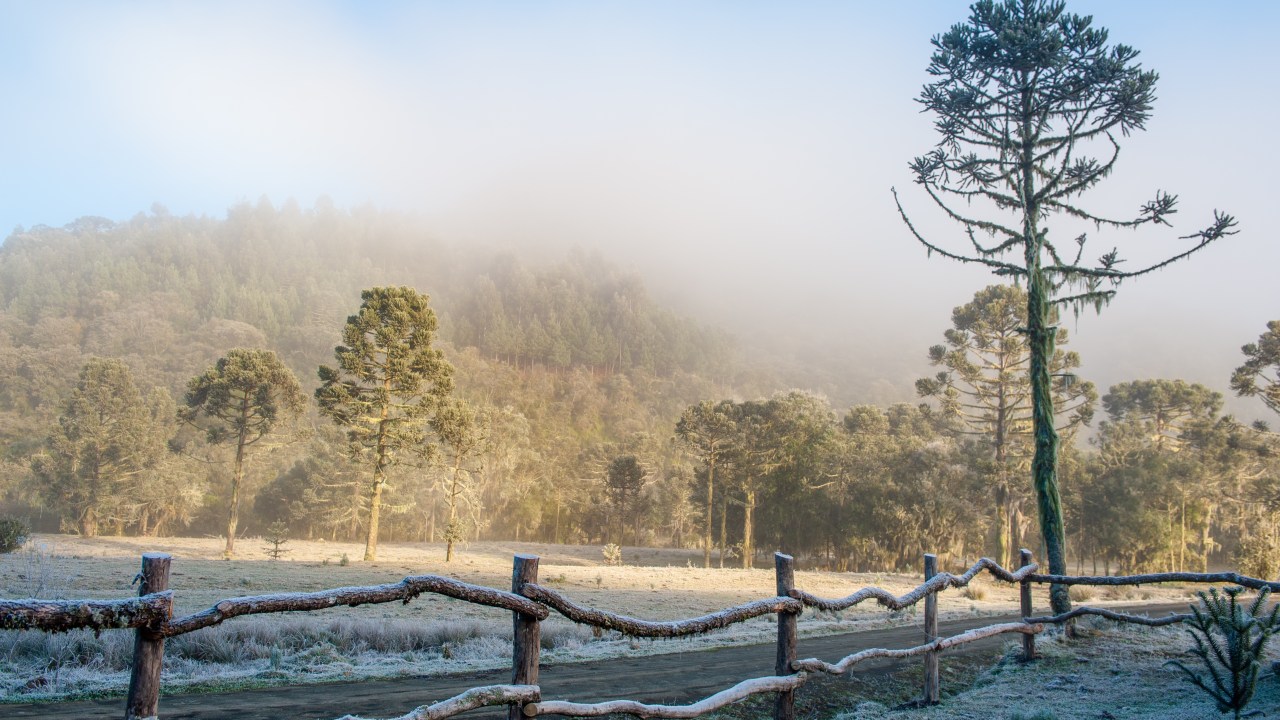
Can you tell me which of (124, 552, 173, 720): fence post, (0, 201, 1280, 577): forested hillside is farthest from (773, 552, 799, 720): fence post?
(0, 201, 1280, 577): forested hillside

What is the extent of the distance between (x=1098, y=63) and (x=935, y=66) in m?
3.17

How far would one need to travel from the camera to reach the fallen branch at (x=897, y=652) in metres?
7.50

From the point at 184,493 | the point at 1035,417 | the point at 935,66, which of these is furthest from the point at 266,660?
the point at 184,493

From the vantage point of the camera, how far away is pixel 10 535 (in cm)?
3325

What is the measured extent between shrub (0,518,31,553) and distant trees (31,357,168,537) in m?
27.0

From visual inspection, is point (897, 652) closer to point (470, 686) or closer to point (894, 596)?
point (894, 596)

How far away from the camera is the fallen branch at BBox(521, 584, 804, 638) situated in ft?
17.9

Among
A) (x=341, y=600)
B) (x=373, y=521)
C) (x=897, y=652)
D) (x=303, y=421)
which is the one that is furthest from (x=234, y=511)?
(x=303, y=421)

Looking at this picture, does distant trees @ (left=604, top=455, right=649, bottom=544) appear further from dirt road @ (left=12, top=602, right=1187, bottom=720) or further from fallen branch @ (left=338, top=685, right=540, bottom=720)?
fallen branch @ (left=338, top=685, right=540, bottom=720)

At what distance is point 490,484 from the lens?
8400 cm

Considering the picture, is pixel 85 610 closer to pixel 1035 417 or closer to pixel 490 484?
pixel 1035 417

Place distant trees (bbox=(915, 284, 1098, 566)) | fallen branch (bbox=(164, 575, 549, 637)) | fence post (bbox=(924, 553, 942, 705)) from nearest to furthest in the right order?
fallen branch (bbox=(164, 575, 549, 637)) → fence post (bbox=(924, 553, 942, 705)) → distant trees (bbox=(915, 284, 1098, 566))

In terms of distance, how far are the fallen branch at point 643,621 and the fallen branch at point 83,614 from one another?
2.26 m

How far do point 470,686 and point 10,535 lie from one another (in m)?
36.3
